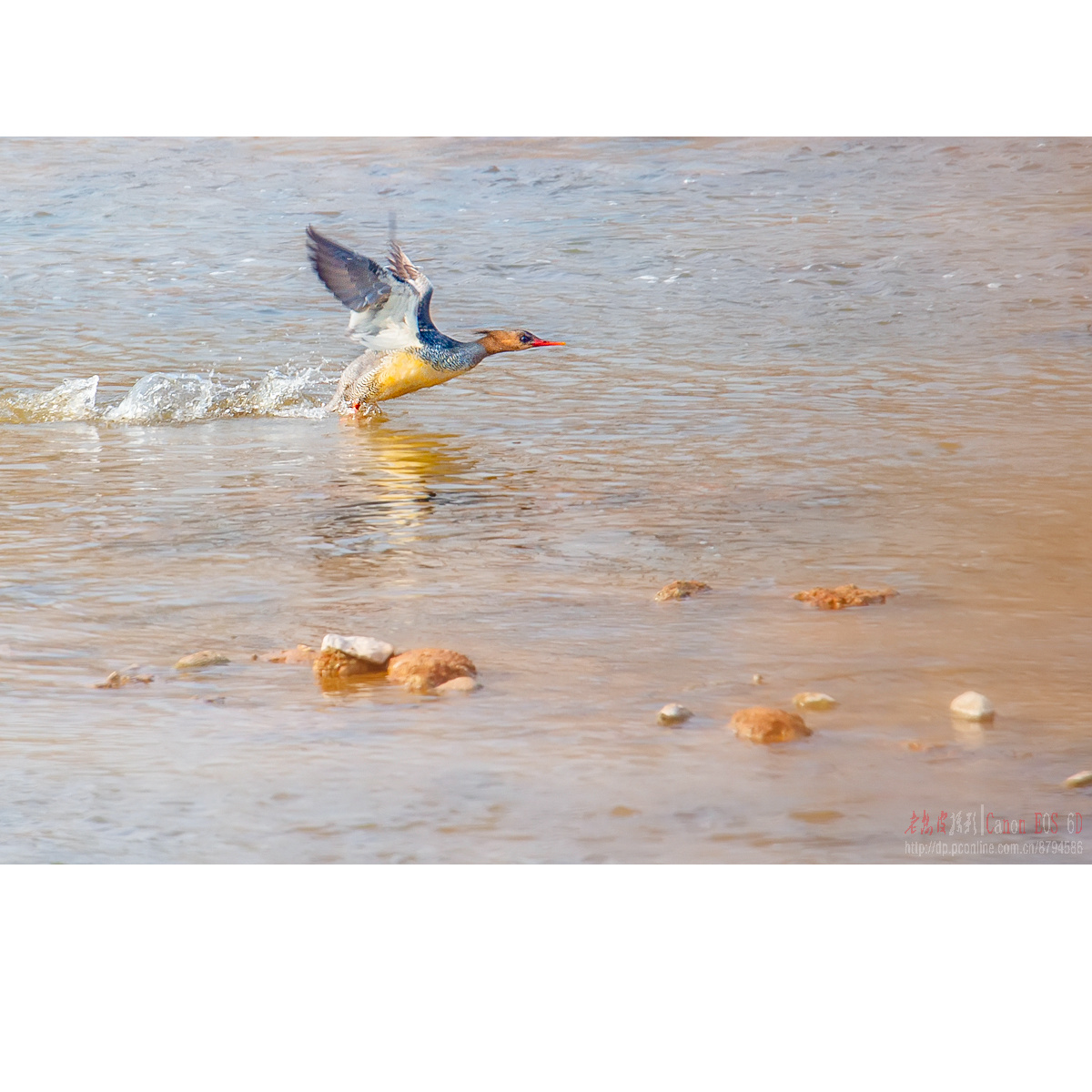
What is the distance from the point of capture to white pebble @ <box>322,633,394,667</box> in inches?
84.5

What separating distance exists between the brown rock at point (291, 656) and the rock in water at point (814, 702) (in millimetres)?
733

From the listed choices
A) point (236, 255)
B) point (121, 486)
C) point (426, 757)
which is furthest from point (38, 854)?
point (236, 255)

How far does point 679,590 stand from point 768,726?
0.52 metres

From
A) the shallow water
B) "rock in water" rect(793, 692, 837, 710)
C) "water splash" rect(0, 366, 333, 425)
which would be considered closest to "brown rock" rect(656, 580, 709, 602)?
the shallow water

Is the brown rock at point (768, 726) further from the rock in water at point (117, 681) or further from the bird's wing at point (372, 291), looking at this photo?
the bird's wing at point (372, 291)

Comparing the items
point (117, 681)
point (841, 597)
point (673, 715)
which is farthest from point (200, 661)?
point (841, 597)

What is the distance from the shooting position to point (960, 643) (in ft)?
7.40

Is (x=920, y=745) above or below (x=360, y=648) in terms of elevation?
below

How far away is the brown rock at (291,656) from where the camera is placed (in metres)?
2.21

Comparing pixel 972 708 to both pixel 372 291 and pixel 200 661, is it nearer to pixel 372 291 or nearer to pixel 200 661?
pixel 200 661

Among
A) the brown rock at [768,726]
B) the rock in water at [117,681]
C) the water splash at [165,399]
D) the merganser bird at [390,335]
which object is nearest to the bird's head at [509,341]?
the merganser bird at [390,335]

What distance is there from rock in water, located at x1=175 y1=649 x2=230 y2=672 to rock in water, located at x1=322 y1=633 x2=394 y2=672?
17 cm

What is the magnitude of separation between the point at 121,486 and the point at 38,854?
115cm

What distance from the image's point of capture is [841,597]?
2.40 metres
